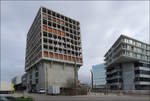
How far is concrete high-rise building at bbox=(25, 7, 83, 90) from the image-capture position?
6425 cm

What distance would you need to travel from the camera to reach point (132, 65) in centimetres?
7212

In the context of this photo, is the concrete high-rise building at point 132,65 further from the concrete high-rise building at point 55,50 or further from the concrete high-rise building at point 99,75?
the concrete high-rise building at point 99,75

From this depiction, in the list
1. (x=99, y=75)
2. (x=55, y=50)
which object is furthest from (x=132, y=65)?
(x=99, y=75)

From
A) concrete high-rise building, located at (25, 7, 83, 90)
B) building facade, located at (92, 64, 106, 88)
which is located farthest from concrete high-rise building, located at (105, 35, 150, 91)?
building facade, located at (92, 64, 106, 88)

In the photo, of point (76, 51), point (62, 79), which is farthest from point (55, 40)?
point (62, 79)

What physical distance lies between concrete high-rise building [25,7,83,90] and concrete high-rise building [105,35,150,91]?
805 inches

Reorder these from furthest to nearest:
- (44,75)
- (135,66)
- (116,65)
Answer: (116,65) → (135,66) → (44,75)

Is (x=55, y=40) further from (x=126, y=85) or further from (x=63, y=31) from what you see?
(x=126, y=85)

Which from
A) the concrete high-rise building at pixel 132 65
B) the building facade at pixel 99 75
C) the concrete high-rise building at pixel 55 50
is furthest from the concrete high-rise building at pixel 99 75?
the concrete high-rise building at pixel 55 50

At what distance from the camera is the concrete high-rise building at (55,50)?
64250 millimetres

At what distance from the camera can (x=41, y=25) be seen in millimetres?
65812

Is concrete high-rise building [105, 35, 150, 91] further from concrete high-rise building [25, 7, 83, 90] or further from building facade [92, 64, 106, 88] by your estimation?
building facade [92, 64, 106, 88]

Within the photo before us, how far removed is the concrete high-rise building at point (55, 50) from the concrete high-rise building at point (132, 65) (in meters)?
20.4

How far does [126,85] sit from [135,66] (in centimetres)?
1011
